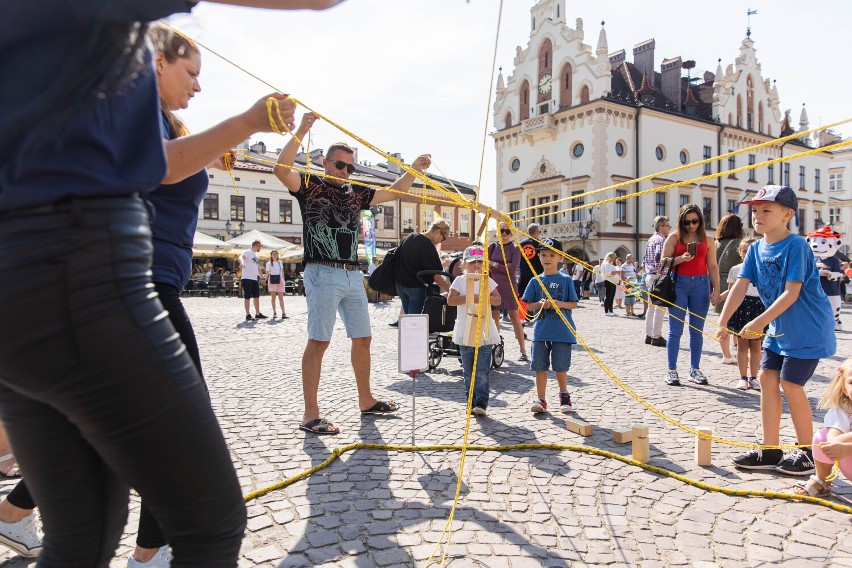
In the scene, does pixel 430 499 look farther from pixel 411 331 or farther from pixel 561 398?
pixel 561 398

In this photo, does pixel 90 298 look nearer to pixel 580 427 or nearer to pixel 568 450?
pixel 568 450

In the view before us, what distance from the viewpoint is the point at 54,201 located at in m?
0.96

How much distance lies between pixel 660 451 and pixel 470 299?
1816 mm

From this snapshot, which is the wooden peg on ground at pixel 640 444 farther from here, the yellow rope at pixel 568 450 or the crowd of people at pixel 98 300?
the crowd of people at pixel 98 300

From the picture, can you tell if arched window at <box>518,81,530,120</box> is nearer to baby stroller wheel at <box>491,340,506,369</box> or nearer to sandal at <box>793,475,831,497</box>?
baby stroller wheel at <box>491,340,506,369</box>

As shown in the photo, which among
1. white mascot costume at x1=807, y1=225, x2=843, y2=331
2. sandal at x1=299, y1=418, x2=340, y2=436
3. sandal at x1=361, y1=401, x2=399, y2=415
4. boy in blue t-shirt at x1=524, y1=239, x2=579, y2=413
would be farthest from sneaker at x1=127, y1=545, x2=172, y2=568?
white mascot costume at x1=807, y1=225, x2=843, y2=331

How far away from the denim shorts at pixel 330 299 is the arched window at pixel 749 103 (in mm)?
45707

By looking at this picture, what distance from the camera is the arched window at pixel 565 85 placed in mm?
36281

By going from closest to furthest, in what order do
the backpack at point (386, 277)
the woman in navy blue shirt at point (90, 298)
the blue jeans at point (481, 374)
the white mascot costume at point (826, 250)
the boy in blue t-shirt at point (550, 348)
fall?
the woman in navy blue shirt at point (90, 298) < the blue jeans at point (481, 374) < the boy in blue t-shirt at point (550, 348) < the backpack at point (386, 277) < the white mascot costume at point (826, 250)

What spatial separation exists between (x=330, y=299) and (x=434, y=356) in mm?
3218

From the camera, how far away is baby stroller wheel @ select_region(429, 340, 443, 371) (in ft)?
23.3

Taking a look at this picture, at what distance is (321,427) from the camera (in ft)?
13.4

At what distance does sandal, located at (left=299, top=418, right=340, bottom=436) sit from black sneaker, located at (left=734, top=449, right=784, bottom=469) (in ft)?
8.47

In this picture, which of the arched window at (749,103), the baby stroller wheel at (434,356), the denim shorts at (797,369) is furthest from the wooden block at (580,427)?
the arched window at (749,103)
